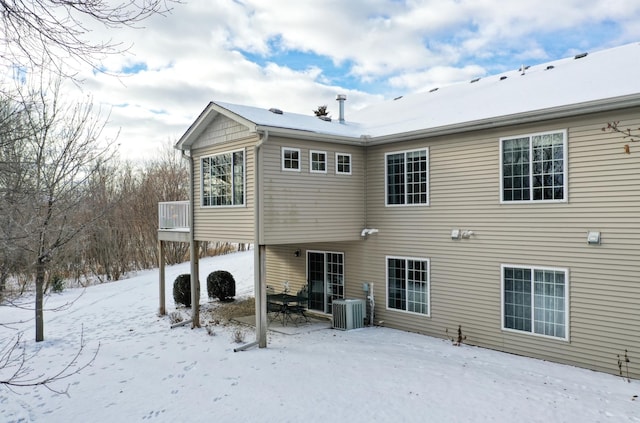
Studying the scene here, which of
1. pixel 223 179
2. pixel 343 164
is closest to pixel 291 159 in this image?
pixel 343 164

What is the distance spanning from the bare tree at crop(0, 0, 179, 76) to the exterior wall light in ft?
26.3

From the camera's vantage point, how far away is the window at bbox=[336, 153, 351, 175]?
1180 cm

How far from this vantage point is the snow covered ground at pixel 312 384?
264 inches

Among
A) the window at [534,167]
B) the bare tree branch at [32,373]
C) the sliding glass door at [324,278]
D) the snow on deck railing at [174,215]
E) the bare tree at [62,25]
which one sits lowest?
the bare tree branch at [32,373]

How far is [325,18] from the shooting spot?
1278cm

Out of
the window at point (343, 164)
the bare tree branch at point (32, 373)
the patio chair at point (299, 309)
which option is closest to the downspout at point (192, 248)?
the patio chair at point (299, 309)

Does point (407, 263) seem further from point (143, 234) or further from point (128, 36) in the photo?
point (143, 234)

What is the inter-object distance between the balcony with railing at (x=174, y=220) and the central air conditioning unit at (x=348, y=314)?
16.2 feet

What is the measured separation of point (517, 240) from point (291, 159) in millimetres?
5412

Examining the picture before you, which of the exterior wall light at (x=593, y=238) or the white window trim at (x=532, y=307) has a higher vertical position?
the exterior wall light at (x=593, y=238)

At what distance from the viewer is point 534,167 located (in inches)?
360

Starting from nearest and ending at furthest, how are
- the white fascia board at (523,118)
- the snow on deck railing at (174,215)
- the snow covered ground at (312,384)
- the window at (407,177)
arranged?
1. the snow covered ground at (312,384)
2. the white fascia board at (523,118)
3. the window at (407,177)
4. the snow on deck railing at (174,215)

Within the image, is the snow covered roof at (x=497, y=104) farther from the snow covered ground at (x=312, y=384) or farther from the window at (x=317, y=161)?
the snow covered ground at (x=312, y=384)

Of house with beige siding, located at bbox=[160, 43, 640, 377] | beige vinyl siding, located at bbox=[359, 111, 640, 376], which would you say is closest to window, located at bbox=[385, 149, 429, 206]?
house with beige siding, located at bbox=[160, 43, 640, 377]
